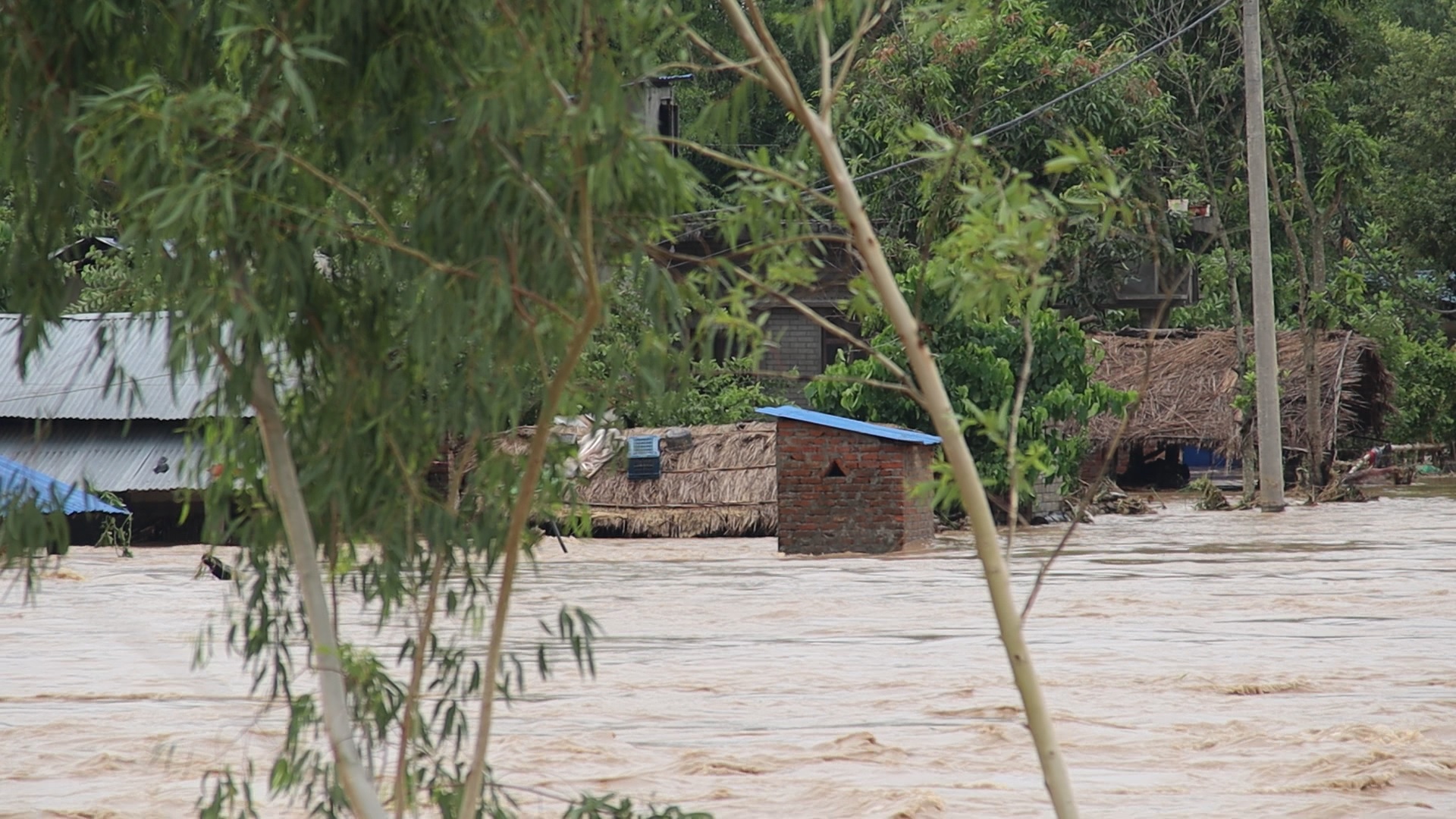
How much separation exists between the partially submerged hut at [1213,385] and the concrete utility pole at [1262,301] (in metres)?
4.43

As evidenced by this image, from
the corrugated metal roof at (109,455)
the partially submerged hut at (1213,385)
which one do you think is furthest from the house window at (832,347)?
the corrugated metal roof at (109,455)

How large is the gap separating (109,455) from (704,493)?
24.3ft

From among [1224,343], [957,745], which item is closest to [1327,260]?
[1224,343]

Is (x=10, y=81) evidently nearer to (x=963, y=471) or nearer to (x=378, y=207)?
(x=378, y=207)

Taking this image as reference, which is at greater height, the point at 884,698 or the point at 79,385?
the point at 79,385

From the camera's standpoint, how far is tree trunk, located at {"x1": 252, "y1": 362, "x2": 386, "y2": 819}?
15.1 feet

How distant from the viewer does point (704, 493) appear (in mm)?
22734

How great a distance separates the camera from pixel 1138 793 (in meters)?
6.96

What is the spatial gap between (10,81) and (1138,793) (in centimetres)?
468

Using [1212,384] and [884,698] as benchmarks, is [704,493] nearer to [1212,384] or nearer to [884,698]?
[1212,384]

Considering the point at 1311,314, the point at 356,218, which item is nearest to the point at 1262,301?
the point at 1311,314

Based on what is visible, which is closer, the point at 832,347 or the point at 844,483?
the point at 844,483

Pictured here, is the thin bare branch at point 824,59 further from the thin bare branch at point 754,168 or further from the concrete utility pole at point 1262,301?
the concrete utility pole at point 1262,301

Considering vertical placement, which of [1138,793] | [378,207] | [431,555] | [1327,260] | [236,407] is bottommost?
[1138,793]
